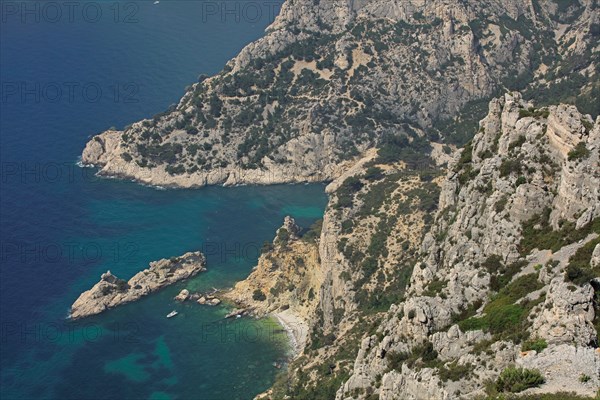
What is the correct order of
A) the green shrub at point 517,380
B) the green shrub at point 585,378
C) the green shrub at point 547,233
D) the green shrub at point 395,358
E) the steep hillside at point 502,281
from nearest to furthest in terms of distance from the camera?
the green shrub at point 585,378
the green shrub at point 517,380
the steep hillside at point 502,281
the green shrub at point 547,233
the green shrub at point 395,358

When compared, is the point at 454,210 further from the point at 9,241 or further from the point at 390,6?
the point at 390,6

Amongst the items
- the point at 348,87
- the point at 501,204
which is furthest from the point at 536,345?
the point at 348,87

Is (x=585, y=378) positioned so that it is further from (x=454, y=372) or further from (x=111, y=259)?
(x=111, y=259)

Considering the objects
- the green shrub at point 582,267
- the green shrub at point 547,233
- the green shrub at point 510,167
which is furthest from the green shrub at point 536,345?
the green shrub at point 510,167

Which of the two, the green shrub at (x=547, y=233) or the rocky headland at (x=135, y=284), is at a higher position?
the green shrub at (x=547, y=233)

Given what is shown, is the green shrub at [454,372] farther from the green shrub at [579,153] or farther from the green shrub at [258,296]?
the green shrub at [258,296]

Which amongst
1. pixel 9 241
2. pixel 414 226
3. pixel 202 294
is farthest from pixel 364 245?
pixel 9 241

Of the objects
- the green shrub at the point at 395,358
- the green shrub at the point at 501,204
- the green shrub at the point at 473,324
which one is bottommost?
the green shrub at the point at 395,358
